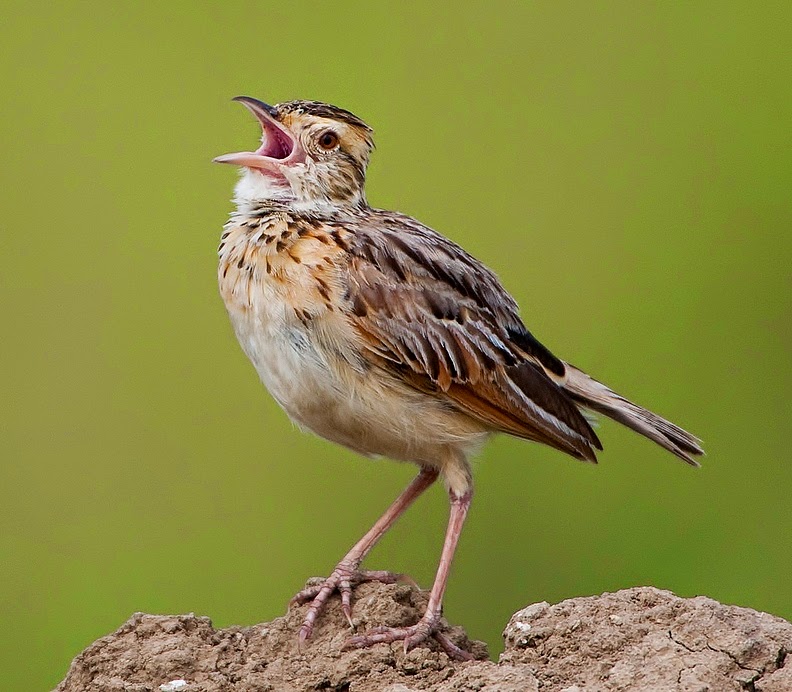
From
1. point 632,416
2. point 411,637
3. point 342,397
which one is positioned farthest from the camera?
point 632,416

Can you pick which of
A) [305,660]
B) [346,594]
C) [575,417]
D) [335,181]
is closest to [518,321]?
[575,417]

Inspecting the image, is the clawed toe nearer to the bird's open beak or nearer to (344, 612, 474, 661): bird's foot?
(344, 612, 474, 661): bird's foot

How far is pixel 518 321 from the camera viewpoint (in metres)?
6.92

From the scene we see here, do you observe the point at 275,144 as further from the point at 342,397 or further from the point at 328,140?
the point at 342,397

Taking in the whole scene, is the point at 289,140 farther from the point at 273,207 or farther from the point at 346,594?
the point at 346,594

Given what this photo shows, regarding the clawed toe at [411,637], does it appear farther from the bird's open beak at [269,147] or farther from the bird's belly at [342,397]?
the bird's open beak at [269,147]

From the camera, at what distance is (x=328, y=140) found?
22.1 feet

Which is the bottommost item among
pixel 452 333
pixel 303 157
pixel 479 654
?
pixel 479 654

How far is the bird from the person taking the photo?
618 cm

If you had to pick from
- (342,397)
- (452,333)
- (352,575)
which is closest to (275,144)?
(452,333)

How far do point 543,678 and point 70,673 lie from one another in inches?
73.4

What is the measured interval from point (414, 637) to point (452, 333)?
1471 millimetres

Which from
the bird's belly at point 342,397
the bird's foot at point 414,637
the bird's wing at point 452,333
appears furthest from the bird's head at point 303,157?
the bird's foot at point 414,637

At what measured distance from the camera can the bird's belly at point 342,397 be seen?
6.17 metres
